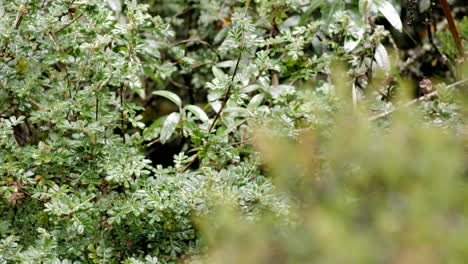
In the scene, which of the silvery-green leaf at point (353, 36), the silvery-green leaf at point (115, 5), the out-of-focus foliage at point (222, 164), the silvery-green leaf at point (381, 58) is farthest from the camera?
the silvery-green leaf at point (115, 5)

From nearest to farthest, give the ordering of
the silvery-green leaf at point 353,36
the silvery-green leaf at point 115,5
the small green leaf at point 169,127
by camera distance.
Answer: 1. the silvery-green leaf at point 353,36
2. the small green leaf at point 169,127
3. the silvery-green leaf at point 115,5

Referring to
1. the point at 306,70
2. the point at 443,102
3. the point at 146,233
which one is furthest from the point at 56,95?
the point at 443,102

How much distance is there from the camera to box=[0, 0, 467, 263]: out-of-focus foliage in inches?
45.4

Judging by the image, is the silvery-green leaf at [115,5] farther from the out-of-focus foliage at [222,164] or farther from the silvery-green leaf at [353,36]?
the silvery-green leaf at [353,36]

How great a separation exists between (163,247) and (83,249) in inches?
11.1

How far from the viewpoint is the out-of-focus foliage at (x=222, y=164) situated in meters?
1.15

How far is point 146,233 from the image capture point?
177cm

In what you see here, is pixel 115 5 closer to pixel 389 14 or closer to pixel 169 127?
pixel 169 127

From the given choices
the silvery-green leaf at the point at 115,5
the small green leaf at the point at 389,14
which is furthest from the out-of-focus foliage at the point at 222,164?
the silvery-green leaf at the point at 115,5

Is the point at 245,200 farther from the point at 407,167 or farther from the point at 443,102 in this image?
the point at 443,102

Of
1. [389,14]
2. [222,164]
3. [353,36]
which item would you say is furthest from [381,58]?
[222,164]

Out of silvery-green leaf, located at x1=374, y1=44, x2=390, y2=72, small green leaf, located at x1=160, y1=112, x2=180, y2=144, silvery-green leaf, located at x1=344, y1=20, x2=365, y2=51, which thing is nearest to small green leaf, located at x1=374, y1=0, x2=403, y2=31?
silvery-green leaf, located at x1=344, y1=20, x2=365, y2=51

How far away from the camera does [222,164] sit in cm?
201

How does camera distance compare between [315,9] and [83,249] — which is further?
[315,9]
